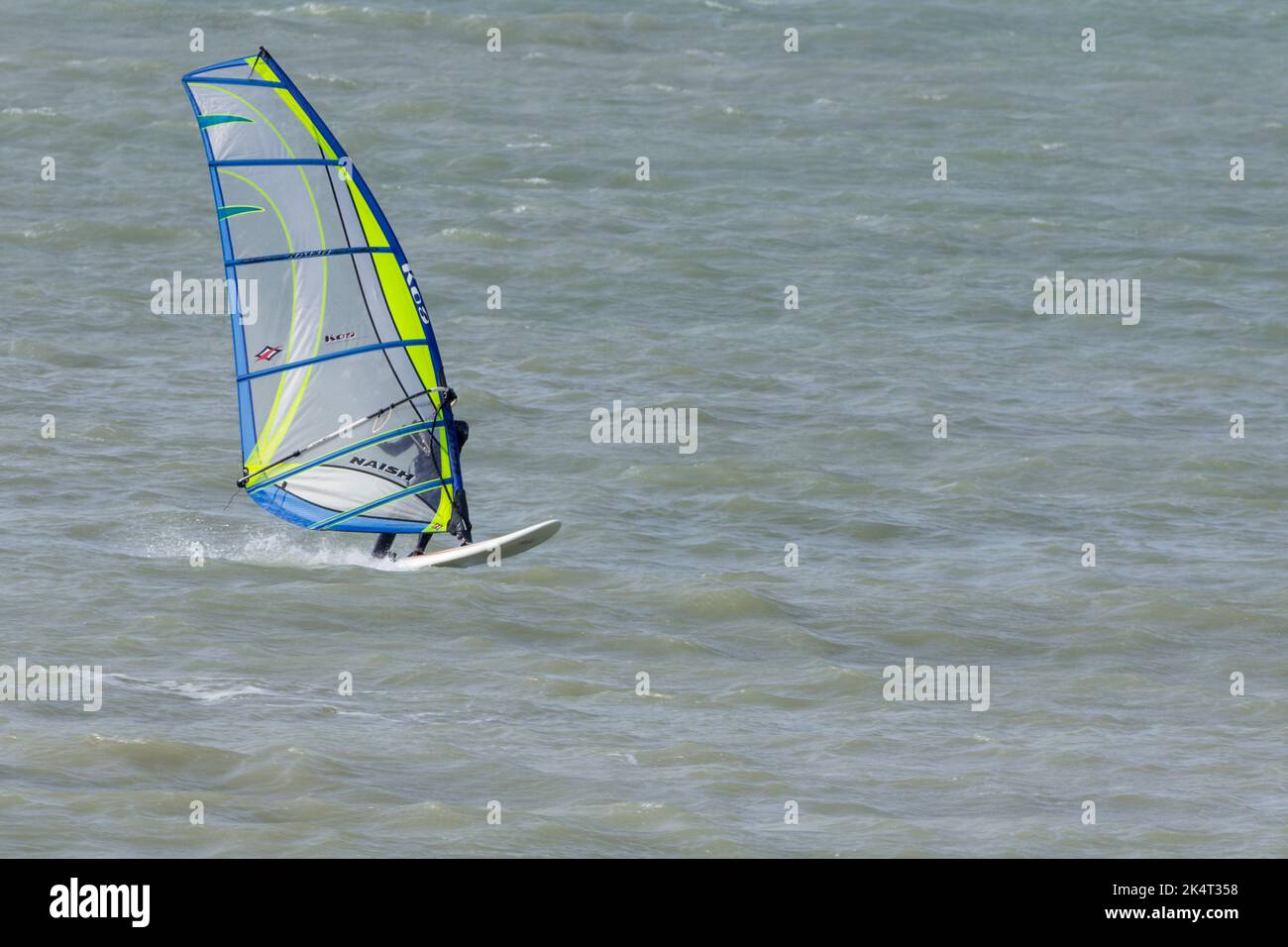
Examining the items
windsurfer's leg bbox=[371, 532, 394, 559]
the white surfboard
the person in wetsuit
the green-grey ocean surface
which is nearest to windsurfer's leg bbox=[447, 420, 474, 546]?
the person in wetsuit

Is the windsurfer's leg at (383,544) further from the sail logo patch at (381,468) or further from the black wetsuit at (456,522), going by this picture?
the sail logo patch at (381,468)

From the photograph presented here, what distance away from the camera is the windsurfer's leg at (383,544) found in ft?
70.5

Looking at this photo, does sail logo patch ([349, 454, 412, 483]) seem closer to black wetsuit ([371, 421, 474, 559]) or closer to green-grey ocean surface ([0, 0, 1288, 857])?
black wetsuit ([371, 421, 474, 559])

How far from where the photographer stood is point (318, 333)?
20.3 meters

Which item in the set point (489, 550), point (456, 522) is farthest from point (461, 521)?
point (489, 550)

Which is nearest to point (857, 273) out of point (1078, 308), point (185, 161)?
point (1078, 308)

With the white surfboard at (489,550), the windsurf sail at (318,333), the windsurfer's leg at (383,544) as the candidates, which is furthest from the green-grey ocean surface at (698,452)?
the windsurf sail at (318,333)

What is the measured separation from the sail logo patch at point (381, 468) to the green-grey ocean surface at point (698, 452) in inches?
41.9

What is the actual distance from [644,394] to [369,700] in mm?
12628

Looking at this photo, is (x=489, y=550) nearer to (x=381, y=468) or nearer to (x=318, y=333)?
(x=381, y=468)

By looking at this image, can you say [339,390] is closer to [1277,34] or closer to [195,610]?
[195,610]

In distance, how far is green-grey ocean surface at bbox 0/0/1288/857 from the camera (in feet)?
51.9

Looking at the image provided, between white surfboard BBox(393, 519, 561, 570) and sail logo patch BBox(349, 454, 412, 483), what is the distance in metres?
0.83

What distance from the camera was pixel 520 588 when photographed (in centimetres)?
2123
